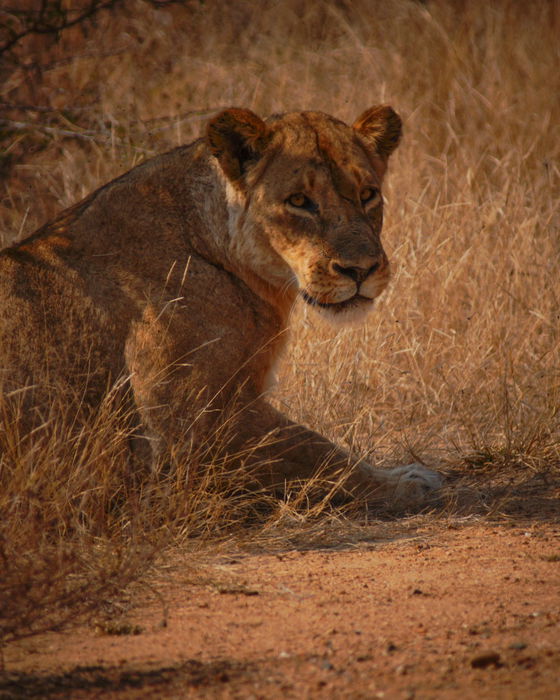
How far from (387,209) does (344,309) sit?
3.28m

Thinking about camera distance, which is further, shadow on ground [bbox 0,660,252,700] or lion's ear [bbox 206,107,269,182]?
lion's ear [bbox 206,107,269,182]

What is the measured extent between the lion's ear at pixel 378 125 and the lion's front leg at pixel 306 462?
57.4 inches

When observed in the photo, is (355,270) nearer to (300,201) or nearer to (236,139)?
(300,201)

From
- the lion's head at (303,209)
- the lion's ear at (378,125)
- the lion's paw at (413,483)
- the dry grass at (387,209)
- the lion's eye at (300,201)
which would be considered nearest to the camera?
the dry grass at (387,209)

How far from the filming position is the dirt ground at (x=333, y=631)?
2.62m

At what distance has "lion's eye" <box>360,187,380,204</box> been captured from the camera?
15.2ft

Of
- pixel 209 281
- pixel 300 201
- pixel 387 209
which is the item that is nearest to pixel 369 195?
pixel 300 201

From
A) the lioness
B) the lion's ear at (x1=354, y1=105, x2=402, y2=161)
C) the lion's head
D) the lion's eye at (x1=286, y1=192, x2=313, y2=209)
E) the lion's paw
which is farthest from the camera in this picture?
the lion's ear at (x1=354, y1=105, x2=402, y2=161)

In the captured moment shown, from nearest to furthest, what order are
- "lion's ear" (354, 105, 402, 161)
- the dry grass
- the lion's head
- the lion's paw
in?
1. the dry grass
2. the lion's head
3. the lion's paw
4. "lion's ear" (354, 105, 402, 161)

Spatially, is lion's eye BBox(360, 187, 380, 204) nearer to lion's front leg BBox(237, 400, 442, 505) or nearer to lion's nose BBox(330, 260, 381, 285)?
lion's nose BBox(330, 260, 381, 285)

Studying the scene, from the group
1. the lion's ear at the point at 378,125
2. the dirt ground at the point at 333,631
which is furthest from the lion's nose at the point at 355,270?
the dirt ground at the point at 333,631

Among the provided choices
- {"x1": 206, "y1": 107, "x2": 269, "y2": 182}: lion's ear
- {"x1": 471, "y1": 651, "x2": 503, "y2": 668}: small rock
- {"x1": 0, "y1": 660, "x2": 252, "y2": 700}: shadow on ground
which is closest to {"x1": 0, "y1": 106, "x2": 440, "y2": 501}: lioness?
{"x1": 206, "y1": 107, "x2": 269, "y2": 182}: lion's ear

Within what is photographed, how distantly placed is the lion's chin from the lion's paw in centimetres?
78

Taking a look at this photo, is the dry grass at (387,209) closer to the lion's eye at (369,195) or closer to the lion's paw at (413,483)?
the lion's paw at (413,483)
